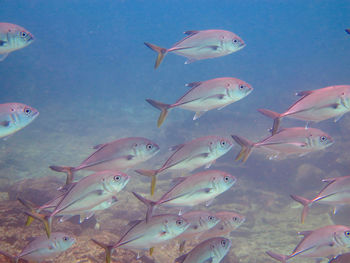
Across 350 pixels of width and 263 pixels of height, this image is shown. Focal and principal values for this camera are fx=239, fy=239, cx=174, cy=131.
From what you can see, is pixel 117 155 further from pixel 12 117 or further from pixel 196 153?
pixel 12 117

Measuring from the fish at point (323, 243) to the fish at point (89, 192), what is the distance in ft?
6.69

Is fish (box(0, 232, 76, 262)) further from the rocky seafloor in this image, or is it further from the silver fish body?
the silver fish body

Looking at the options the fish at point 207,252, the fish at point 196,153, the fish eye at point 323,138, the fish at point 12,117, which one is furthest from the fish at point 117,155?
the fish eye at point 323,138

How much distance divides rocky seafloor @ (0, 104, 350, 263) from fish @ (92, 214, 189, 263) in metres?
1.28

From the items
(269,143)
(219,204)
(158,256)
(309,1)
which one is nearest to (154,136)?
(219,204)

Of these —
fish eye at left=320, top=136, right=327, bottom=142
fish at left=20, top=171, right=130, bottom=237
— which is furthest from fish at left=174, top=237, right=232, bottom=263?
fish eye at left=320, top=136, right=327, bottom=142

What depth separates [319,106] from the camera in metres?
2.98

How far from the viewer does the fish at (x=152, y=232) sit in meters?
2.62

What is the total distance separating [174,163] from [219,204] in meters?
7.04

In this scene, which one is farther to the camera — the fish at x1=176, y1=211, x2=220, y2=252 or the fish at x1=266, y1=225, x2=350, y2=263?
the fish at x1=176, y1=211, x2=220, y2=252

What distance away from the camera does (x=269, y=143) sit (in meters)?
3.20

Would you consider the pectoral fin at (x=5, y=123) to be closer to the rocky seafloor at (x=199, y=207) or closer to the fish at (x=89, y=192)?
the fish at (x=89, y=192)

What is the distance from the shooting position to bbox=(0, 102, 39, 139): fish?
9.19 feet

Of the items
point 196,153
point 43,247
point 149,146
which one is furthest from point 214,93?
point 43,247
